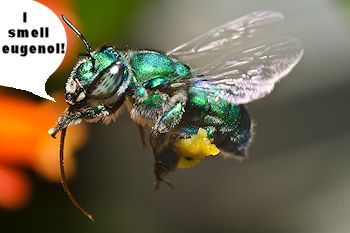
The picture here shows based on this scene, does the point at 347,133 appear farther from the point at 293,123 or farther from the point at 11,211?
the point at 11,211

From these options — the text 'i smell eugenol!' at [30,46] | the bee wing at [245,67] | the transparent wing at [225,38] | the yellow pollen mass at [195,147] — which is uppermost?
the bee wing at [245,67]

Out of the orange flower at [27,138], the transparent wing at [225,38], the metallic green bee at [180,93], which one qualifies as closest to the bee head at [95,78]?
the metallic green bee at [180,93]

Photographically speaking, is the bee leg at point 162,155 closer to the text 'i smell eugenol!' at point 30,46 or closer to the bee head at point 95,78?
the bee head at point 95,78

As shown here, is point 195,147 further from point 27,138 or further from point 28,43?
point 27,138

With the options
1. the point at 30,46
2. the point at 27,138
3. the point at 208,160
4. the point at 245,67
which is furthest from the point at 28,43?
the point at 208,160

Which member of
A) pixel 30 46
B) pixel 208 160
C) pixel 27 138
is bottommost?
pixel 208 160

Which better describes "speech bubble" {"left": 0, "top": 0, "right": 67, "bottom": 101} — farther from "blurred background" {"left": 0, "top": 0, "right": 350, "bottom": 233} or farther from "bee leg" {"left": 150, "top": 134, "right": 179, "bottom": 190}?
"bee leg" {"left": 150, "top": 134, "right": 179, "bottom": 190}
